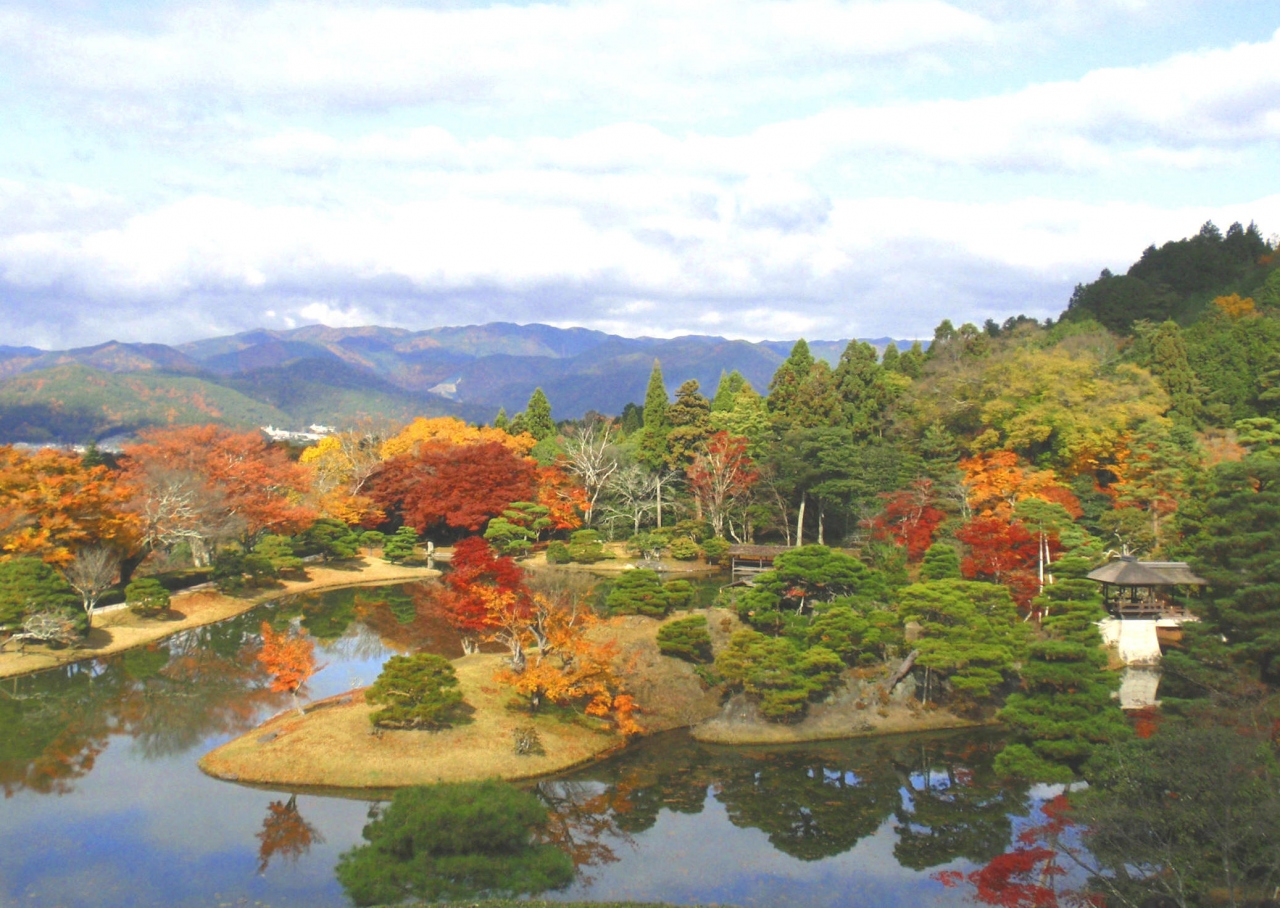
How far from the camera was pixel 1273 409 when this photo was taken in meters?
33.8

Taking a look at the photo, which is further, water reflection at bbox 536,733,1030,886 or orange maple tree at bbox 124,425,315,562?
orange maple tree at bbox 124,425,315,562

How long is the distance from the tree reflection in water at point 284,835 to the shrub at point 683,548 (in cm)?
2243

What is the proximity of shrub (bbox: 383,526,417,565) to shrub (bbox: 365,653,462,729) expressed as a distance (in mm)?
21285

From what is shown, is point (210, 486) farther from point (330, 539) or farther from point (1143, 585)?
point (1143, 585)

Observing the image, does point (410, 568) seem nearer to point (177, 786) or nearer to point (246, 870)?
point (177, 786)

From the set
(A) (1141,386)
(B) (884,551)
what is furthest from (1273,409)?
(B) (884,551)

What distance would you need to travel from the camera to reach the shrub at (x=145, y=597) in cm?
2886

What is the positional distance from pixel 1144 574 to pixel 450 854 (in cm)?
1851

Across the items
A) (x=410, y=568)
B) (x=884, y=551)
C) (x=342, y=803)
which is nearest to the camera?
(x=342, y=803)

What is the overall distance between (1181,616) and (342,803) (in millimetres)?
21225

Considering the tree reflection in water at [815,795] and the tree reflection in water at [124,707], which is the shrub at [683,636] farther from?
the tree reflection in water at [124,707]

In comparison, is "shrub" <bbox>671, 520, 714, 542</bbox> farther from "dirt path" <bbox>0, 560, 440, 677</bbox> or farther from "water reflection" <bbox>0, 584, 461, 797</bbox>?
"dirt path" <bbox>0, 560, 440, 677</bbox>

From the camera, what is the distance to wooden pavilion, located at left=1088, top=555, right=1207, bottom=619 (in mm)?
22973

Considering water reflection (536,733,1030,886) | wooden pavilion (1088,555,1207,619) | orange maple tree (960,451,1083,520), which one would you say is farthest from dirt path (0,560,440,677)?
wooden pavilion (1088,555,1207,619)
